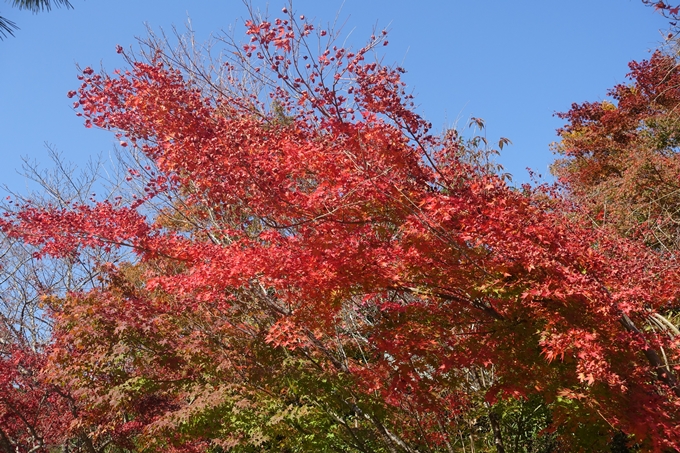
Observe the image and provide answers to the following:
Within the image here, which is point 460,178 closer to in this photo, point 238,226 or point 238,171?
point 238,171

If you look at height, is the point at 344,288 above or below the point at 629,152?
below

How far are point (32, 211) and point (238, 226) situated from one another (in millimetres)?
2679

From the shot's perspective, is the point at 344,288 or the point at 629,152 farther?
the point at 629,152

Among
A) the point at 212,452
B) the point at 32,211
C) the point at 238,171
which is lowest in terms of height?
the point at 212,452

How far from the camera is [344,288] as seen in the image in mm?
5688

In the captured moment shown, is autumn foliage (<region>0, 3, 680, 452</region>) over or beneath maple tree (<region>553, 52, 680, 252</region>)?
beneath

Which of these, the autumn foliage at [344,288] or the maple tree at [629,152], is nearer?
the autumn foliage at [344,288]

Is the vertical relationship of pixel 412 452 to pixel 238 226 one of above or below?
below

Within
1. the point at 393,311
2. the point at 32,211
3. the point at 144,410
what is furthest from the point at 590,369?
the point at 144,410

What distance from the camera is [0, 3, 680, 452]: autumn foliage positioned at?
15.8ft

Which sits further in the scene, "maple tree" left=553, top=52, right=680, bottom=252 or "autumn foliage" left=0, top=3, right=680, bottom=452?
"maple tree" left=553, top=52, right=680, bottom=252

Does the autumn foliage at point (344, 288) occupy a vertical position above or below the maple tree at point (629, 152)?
below

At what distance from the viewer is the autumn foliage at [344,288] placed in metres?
4.82

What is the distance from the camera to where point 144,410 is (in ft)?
31.1
